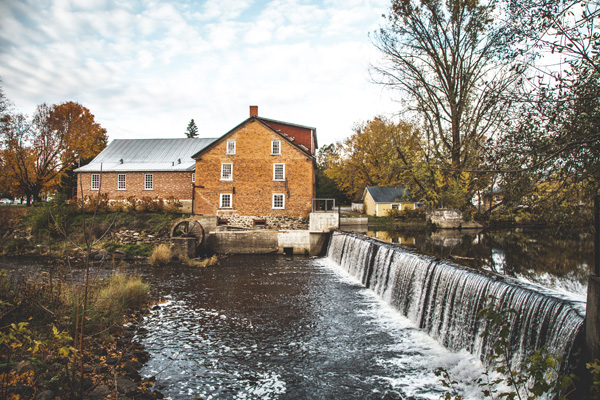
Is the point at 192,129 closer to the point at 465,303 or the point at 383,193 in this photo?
the point at 383,193

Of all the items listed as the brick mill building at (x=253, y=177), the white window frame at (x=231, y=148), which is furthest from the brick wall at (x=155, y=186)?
the white window frame at (x=231, y=148)

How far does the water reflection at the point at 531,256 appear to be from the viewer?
36.2 feet

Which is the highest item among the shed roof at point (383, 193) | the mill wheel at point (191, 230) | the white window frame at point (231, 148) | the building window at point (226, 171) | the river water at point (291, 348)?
the white window frame at point (231, 148)

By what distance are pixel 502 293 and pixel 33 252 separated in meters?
24.5

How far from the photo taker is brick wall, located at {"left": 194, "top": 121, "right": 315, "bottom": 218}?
27250 millimetres

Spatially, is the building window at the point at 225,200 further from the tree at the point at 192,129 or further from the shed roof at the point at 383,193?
the tree at the point at 192,129

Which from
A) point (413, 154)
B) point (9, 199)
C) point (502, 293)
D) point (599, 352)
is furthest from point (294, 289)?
point (9, 199)

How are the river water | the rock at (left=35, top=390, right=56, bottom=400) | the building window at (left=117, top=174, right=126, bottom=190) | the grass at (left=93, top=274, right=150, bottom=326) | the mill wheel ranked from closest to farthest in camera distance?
the rock at (left=35, top=390, right=56, bottom=400) → the river water → the grass at (left=93, top=274, right=150, bottom=326) → the mill wheel → the building window at (left=117, top=174, right=126, bottom=190)

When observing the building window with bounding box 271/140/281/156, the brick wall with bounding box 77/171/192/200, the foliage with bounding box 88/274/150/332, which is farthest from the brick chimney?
the foliage with bounding box 88/274/150/332

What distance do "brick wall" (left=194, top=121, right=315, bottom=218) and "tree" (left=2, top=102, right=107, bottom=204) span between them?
17463 millimetres

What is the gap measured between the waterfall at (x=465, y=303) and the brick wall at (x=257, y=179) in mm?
13294

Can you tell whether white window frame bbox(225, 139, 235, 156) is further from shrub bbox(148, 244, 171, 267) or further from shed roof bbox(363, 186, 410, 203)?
shed roof bbox(363, 186, 410, 203)

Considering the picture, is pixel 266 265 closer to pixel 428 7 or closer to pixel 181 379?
pixel 181 379

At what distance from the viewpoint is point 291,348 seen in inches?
315
